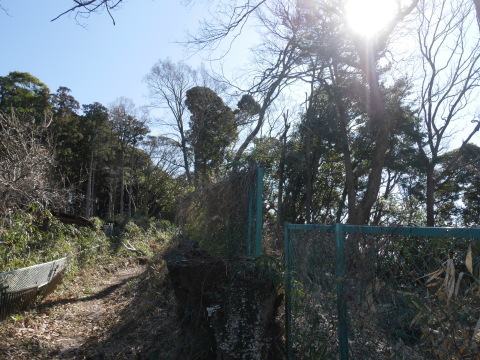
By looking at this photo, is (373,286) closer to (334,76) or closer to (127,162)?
(334,76)

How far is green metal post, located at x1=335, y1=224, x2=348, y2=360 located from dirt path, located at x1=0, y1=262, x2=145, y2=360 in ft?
12.8

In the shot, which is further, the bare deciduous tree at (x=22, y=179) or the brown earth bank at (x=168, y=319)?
the bare deciduous tree at (x=22, y=179)

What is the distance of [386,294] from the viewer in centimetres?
214

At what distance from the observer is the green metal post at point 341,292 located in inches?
98.0

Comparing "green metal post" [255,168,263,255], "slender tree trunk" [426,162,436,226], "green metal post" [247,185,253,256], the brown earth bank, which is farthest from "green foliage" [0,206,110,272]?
"slender tree trunk" [426,162,436,226]

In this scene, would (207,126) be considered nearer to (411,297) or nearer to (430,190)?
(430,190)

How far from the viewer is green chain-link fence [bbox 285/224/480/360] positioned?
1.69m

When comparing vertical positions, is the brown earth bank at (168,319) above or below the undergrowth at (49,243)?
below

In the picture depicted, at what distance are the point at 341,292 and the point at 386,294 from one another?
0.45 m

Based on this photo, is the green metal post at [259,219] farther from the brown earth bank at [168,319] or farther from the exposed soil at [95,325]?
the exposed soil at [95,325]

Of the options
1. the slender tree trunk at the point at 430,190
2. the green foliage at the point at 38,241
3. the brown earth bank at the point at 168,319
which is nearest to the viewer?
the brown earth bank at the point at 168,319

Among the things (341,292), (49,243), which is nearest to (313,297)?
(341,292)

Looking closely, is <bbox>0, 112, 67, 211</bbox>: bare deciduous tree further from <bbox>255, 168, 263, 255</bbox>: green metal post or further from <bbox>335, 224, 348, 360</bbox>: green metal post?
<bbox>335, 224, 348, 360</bbox>: green metal post

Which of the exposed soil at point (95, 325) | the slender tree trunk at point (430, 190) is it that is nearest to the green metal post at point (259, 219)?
the exposed soil at point (95, 325)
